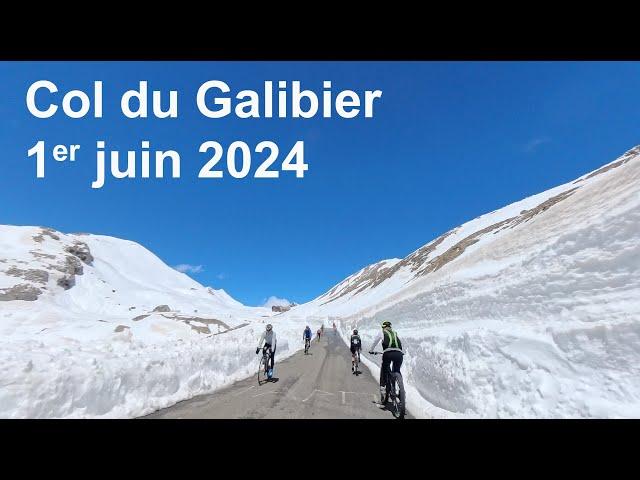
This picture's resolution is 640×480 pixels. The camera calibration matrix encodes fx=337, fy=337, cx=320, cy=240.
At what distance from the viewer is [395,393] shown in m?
8.83

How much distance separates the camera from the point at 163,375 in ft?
33.1

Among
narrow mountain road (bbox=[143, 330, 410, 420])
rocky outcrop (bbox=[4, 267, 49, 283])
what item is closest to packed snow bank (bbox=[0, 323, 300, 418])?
narrow mountain road (bbox=[143, 330, 410, 420])

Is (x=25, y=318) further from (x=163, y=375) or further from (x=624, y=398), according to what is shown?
(x=624, y=398)

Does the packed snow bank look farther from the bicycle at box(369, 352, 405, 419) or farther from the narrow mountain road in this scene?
the bicycle at box(369, 352, 405, 419)

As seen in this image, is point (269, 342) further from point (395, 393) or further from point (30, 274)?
point (30, 274)

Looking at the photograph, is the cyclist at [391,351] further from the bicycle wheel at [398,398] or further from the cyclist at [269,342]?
the cyclist at [269,342]

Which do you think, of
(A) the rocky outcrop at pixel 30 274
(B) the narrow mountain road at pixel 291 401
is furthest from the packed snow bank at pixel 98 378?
(A) the rocky outcrop at pixel 30 274

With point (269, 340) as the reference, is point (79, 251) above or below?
above

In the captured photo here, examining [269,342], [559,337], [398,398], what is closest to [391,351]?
[398,398]

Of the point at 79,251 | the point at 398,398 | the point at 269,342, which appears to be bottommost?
the point at 398,398

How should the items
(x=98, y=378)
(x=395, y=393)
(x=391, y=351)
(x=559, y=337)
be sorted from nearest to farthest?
(x=559, y=337) → (x=98, y=378) → (x=395, y=393) → (x=391, y=351)

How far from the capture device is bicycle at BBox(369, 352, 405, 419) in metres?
8.24
